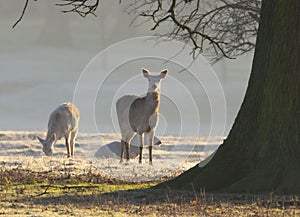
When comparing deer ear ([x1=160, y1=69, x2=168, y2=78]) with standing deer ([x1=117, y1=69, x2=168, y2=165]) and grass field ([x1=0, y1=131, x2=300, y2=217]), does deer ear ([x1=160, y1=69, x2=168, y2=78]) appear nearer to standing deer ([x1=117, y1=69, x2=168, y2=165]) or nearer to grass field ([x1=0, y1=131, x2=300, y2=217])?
standing deer ([x1=117, y1=69, x2=168, y2=165])

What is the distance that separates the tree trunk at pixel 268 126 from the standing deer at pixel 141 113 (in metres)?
8.39

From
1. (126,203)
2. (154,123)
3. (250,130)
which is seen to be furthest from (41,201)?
(154,123)

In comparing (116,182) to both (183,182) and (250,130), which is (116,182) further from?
(250,130)

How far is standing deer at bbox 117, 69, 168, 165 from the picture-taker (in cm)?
2569

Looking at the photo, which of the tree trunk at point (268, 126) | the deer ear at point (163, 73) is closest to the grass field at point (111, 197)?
the tree trunk at point (268, 126)

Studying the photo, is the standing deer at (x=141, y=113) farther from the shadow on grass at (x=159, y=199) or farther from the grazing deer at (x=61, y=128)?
the shadow on grass at (x=159, y=199)

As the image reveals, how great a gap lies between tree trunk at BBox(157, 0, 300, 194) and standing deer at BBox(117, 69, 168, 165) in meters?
8.39

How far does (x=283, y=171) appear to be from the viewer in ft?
52.6

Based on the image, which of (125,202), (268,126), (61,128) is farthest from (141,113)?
(125,202)

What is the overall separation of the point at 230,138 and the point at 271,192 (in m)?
1.89

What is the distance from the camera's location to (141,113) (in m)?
26.9

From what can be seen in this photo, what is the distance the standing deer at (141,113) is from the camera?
25.7 meters

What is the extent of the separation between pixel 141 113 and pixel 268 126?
10831 millimetres

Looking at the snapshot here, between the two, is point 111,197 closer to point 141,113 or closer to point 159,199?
point 159,199
